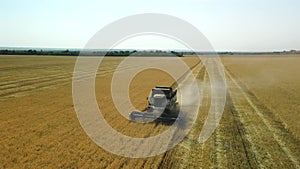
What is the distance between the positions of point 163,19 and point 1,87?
1842 cm

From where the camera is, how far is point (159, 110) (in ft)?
49.8

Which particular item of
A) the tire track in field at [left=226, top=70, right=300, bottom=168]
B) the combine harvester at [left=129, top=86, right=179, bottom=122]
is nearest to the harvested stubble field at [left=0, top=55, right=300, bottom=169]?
the tire track in field at [left=226, top=70, right=300, bottom=168]

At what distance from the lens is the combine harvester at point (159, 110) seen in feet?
48.2

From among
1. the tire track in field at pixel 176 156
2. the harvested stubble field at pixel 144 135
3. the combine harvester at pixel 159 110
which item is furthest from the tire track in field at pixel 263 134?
the combine harvester at pixel 159 110

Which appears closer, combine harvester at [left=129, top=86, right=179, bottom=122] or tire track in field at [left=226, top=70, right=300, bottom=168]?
tire track in field at [left=226, top=70, right=300, bottom=168]

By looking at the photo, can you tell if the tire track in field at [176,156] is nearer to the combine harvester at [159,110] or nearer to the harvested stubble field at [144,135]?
the harvested stubble field at [144,135]

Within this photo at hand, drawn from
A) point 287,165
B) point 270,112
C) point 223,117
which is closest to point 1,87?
point 223,117

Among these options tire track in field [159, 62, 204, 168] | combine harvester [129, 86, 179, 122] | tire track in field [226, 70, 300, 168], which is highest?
combine harvester [129, 86, 179, 122]

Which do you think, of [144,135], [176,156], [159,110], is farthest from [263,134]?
[144,135]

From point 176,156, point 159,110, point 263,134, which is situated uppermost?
point 159,110

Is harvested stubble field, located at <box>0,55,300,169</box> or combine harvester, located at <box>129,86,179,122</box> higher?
combine harvester, located at <box>129,86,179,122</box>

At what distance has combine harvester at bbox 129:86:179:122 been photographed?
48.2 feet

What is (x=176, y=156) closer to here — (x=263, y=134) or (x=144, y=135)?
(x=144, y=135)

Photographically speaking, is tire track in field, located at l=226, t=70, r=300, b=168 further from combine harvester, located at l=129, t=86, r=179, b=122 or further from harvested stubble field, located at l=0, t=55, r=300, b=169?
combine harvester, located at l=129, t=86, r=179, b=122
